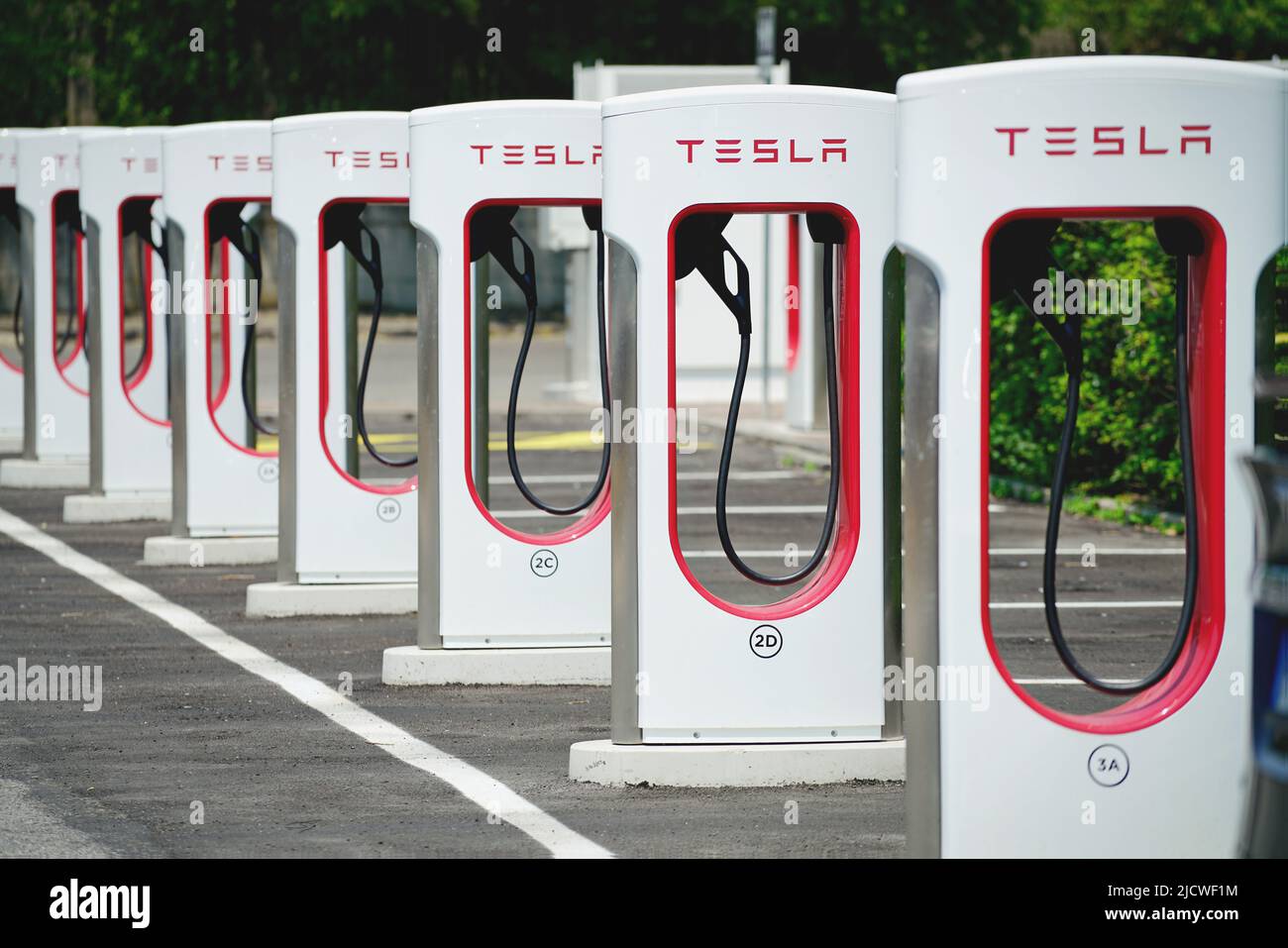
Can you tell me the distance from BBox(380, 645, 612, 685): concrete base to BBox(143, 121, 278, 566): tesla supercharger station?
12.1 feet

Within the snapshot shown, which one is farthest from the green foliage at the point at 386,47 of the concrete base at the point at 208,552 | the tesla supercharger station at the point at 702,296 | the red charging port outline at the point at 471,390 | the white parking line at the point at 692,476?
the red charging port outline at the point at 471,390

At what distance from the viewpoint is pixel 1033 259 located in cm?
530

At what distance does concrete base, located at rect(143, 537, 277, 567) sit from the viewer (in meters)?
12.0

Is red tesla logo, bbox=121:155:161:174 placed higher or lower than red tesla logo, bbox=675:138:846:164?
higher

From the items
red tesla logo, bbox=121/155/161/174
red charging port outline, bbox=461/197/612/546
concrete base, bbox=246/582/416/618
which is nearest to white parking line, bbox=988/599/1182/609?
red charging port outline, bbox=461/197/612/546

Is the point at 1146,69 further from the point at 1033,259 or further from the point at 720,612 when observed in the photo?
the point at 720,612

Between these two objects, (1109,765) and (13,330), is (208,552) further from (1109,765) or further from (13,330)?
(13,330)

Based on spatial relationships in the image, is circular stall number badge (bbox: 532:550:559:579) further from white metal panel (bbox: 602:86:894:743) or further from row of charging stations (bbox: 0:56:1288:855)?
white metal panel (bbox: 602:86:894:743)

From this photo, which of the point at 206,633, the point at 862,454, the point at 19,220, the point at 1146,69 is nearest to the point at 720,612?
the point at 862,454

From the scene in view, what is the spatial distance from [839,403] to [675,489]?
2.24ft

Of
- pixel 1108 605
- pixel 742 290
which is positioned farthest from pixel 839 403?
pixel 1108 605

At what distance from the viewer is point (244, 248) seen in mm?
12086

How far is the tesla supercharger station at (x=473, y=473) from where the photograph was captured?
8539 millimetres
